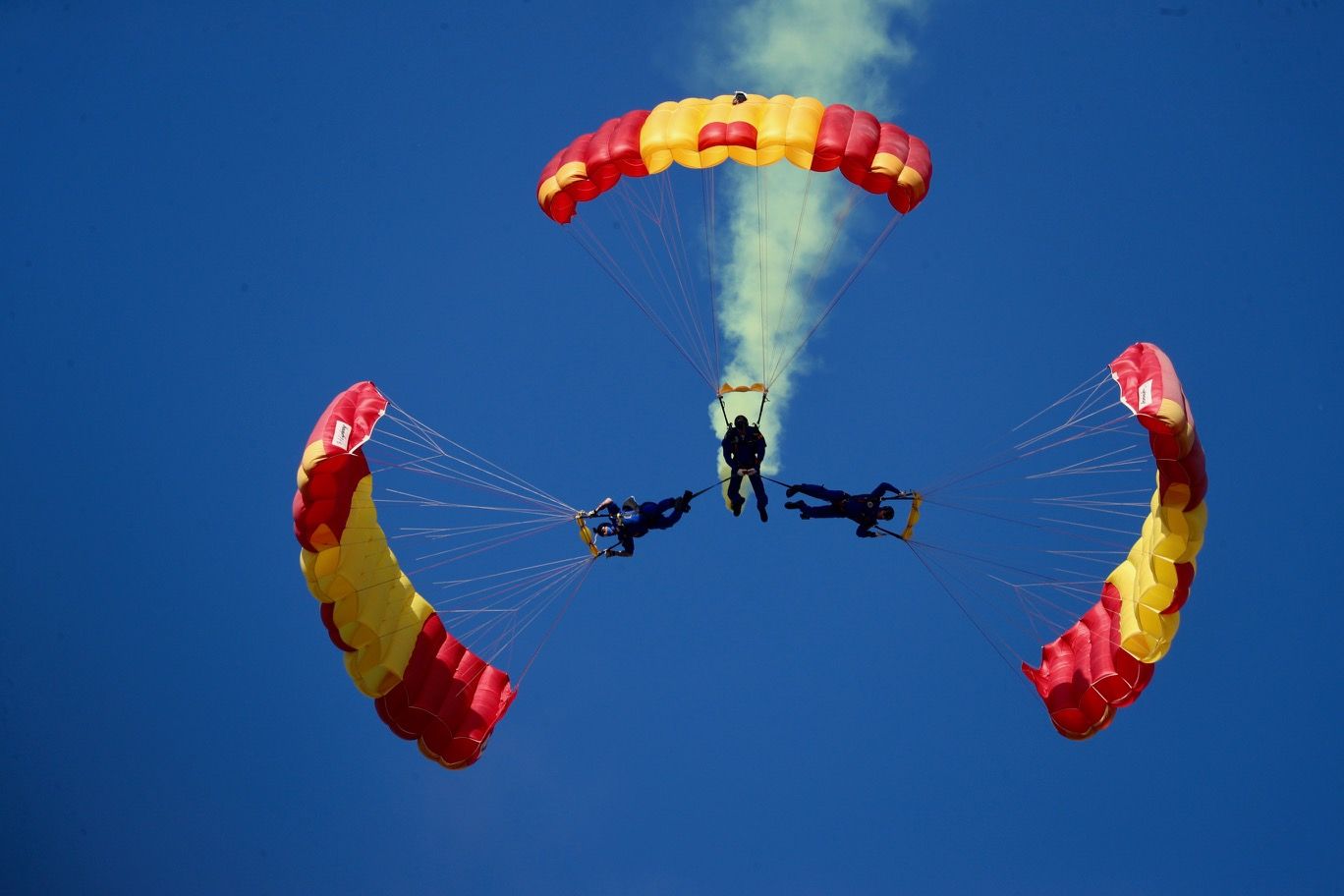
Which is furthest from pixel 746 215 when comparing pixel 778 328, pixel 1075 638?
pixel 1075 638

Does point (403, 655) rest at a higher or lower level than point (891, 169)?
lower

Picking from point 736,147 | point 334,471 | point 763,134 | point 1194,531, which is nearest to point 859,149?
point 763,134

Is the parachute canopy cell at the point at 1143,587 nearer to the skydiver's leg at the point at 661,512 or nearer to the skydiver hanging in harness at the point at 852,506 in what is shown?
the skydiver hanging in harness at the point at 852,506

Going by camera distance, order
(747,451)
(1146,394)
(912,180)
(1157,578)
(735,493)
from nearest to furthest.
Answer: (1146,394)
(1157,578)
(912,180)
(747,451)
(735,493)

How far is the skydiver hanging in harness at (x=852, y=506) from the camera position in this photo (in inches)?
664

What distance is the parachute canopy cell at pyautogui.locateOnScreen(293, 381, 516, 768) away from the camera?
1488 centimetres

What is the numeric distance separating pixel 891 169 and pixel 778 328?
95.6 inches

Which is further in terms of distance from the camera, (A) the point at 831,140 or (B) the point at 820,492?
(B) the point at 820,492

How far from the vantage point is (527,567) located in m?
17.5

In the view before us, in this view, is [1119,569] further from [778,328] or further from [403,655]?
[403,655]

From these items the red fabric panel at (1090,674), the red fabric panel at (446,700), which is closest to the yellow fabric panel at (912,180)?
the red fabric panel at (1090,674)

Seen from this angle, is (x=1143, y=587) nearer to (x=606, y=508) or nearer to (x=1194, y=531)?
(x=1194, y=531)

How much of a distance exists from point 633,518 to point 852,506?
212 cm

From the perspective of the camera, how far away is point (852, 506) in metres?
17.0
